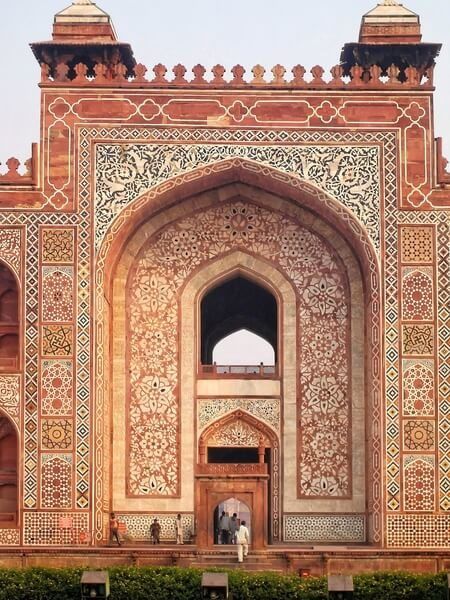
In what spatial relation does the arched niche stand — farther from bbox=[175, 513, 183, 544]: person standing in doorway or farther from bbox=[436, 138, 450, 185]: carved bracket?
bbox=[436, 138, 450, 185]: carved bracket

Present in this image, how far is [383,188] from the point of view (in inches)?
822

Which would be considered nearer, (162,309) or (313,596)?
(313,596)

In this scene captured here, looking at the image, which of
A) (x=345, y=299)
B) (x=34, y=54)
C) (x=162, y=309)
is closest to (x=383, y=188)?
(x=345, y=299)

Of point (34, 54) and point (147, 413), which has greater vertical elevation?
point (34, 54)

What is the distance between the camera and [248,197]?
21.6 meters

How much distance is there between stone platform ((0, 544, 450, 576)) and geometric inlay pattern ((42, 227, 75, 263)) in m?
3.60

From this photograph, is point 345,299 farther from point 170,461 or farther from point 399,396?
point 170,461

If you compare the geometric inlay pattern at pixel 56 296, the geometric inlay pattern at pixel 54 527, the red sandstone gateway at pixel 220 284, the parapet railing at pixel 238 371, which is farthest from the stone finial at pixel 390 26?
the geometric inlay pattern at pixel 54 527

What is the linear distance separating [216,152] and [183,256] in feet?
4.92

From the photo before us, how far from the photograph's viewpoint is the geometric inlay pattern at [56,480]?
20312 mm

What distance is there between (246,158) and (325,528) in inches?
188

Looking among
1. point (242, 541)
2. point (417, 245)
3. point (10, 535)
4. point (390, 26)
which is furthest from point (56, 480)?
point (390, 26)

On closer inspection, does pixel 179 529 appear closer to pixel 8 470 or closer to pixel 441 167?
pixel 8 470

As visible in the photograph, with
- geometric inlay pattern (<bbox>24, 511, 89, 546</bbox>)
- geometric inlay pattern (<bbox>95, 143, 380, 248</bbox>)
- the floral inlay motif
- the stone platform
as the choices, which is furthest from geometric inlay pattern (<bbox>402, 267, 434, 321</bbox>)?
geometric inlay pattern (<bbox>24, 511, 89, 546</bbox>)
